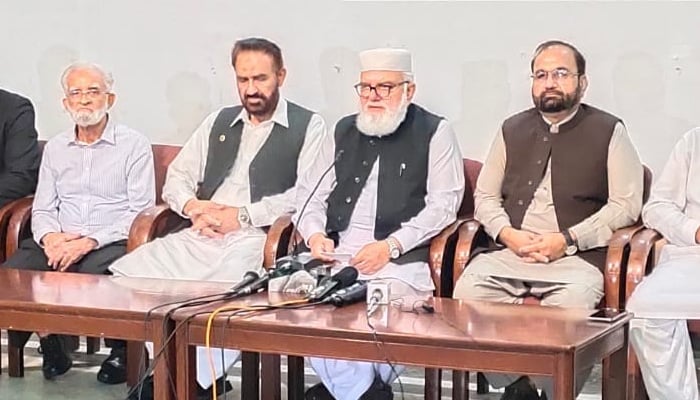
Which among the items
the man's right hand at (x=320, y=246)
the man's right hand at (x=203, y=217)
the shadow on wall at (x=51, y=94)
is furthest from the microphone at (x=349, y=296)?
the shadow on wall at (x=51, y=94)

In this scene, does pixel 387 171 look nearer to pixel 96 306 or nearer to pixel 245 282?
pixel 245 282

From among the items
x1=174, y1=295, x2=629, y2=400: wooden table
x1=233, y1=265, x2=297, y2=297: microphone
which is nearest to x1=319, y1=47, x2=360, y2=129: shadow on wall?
x1=233, y1=265, x2=297, y2=297: microphone

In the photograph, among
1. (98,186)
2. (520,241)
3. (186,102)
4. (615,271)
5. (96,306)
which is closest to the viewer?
(96,306)

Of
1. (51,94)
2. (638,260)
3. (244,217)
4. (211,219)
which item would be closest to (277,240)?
(244,217)

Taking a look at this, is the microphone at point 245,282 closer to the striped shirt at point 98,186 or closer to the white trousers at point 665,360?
the white trousers at point 665,360

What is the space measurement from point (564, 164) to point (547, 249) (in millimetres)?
394

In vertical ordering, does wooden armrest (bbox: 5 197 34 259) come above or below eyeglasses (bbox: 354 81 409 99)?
below

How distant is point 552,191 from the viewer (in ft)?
14.1

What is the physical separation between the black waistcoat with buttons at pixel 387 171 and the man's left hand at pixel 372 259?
196mm

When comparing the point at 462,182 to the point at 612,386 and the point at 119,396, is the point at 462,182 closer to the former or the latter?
the point at 612,386

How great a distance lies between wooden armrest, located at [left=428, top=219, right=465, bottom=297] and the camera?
4148 millimetres

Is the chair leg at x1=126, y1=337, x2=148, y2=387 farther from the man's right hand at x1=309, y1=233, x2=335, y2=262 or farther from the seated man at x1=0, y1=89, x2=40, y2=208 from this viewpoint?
the seated man at x1=0, y1=89, x2=40, y2=208

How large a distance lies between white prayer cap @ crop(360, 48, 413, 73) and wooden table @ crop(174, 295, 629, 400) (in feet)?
4.64

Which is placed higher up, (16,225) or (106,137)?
(106,137)
